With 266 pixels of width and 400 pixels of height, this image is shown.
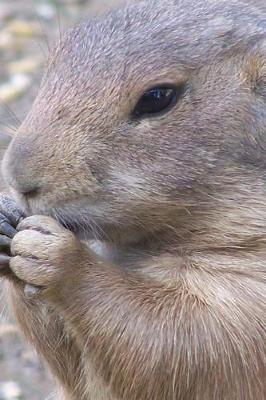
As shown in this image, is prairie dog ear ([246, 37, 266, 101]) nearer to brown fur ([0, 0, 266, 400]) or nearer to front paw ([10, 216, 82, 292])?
brown fur ([0, 0, 266, 400])

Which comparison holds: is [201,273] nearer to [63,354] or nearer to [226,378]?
[226,378]

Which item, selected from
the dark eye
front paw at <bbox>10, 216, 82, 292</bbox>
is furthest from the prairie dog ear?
front paw at <bbox>10, 216, 82, 292</bbox>

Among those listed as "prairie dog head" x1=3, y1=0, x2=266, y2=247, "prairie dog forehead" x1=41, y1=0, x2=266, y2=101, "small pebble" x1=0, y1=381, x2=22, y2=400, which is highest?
"prairie dog forehead" x1=41, y1=0, x2=266, y2=101

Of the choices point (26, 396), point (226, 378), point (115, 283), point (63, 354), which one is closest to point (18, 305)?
point (63, 354)

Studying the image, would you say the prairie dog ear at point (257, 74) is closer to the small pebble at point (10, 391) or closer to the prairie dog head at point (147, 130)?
the prairie dog head at point (147, 130)

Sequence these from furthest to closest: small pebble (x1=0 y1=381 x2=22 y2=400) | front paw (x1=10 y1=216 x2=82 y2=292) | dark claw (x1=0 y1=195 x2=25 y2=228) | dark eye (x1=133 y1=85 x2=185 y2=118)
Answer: small pebble (x1=0 y1=381 x2=22 y2=400) → dark claw (x1=0 y1=195 x2=25 y2=228) → dark eye (x1=133 y1=85 x2=185 y2=118) → front paw (x1=10 y1=216 x2=82 y2=292)

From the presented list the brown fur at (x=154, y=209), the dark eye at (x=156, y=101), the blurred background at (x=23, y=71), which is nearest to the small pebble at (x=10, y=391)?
the blurred background at (x=23, y=71)
